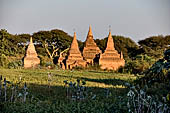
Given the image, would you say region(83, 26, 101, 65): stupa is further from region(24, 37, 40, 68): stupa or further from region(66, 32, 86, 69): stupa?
region(24, 37, 40, 68): stupa

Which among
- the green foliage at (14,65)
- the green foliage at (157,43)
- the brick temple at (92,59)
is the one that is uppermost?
the green foliage at (157,43)

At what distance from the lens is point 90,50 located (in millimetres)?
25312

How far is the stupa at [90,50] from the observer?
80.4ft

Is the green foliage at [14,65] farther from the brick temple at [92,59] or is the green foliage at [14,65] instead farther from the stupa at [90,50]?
the stupa at [90,50]

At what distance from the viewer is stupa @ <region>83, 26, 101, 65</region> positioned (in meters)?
24.5

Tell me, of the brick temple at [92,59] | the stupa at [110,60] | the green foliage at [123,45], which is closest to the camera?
the stupa at [110,60]

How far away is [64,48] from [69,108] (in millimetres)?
28773

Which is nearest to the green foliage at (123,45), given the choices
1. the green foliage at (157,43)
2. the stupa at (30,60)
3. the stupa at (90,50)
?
the green foliage at (157,43)

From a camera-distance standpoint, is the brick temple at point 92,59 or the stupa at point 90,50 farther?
the stupa at point 90,50

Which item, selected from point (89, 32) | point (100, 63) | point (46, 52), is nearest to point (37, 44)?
point (46, 52)

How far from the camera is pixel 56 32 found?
1267 inches

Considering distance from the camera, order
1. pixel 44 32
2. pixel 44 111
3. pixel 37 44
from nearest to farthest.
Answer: pixel 44 111 < pixel 44 32 < pixel 37 44

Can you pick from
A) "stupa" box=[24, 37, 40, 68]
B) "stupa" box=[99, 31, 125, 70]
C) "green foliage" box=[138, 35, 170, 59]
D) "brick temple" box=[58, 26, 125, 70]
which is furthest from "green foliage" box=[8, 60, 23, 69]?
"green foliage" box=[138, 35, 170, 59]

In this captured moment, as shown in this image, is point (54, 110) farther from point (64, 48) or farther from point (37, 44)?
point (37, 44)
